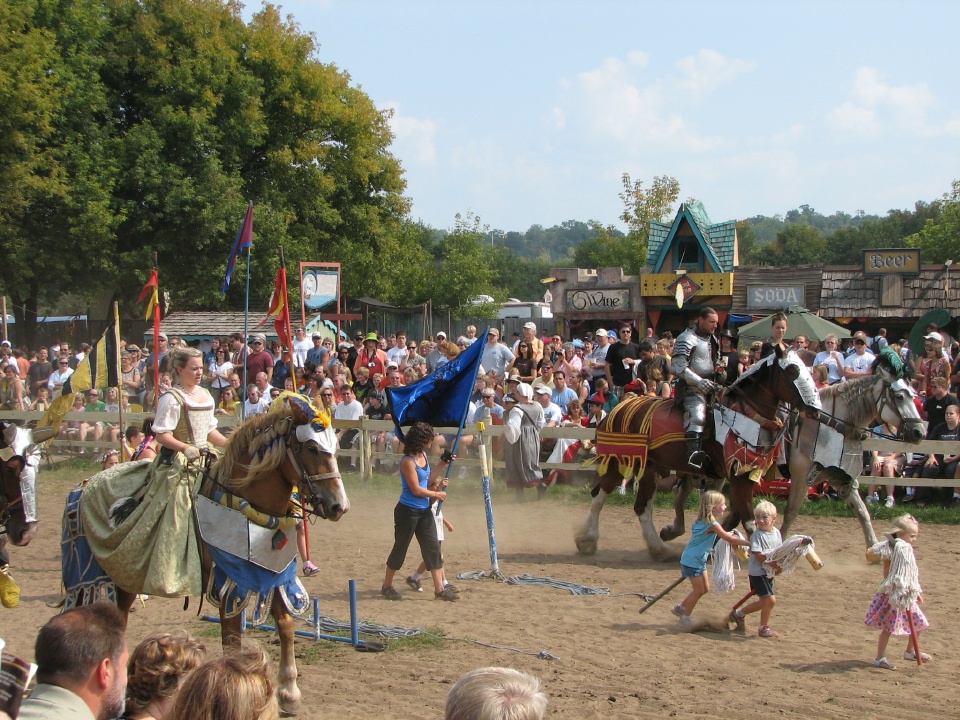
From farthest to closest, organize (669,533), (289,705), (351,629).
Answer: (669,533)
(351,629)
(289,705)

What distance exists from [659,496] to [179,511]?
933 cm

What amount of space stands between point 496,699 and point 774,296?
24.2 metres

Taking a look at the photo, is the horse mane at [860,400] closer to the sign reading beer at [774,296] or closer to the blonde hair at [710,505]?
the blonde hair at [710,505]

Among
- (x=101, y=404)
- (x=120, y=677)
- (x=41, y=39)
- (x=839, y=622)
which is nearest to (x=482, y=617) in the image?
(x=839, y=622)

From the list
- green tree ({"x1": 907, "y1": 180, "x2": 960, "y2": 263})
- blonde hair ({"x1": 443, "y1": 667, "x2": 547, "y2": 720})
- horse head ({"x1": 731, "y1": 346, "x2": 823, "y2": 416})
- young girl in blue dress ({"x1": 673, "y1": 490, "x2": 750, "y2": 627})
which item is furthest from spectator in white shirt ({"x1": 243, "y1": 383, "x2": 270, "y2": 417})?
green tree ({"x1": 907, "y1": 180, "x2": 960, "y2": 263})

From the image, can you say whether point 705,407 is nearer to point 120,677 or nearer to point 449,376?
point 449,376

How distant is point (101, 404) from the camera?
1875 centimetres

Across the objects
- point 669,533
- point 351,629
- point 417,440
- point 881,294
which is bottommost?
point 351,629

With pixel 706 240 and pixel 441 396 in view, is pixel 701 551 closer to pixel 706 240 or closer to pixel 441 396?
pixel 441 396

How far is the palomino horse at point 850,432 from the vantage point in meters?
10.0

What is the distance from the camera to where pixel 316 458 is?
→ 6297mm

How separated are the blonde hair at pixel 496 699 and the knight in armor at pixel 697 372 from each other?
783cm

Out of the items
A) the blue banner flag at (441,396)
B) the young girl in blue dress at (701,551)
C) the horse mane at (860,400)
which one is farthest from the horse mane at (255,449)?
the horse mane at (860,400)

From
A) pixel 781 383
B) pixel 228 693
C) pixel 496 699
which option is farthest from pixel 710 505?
pixel 228 693
